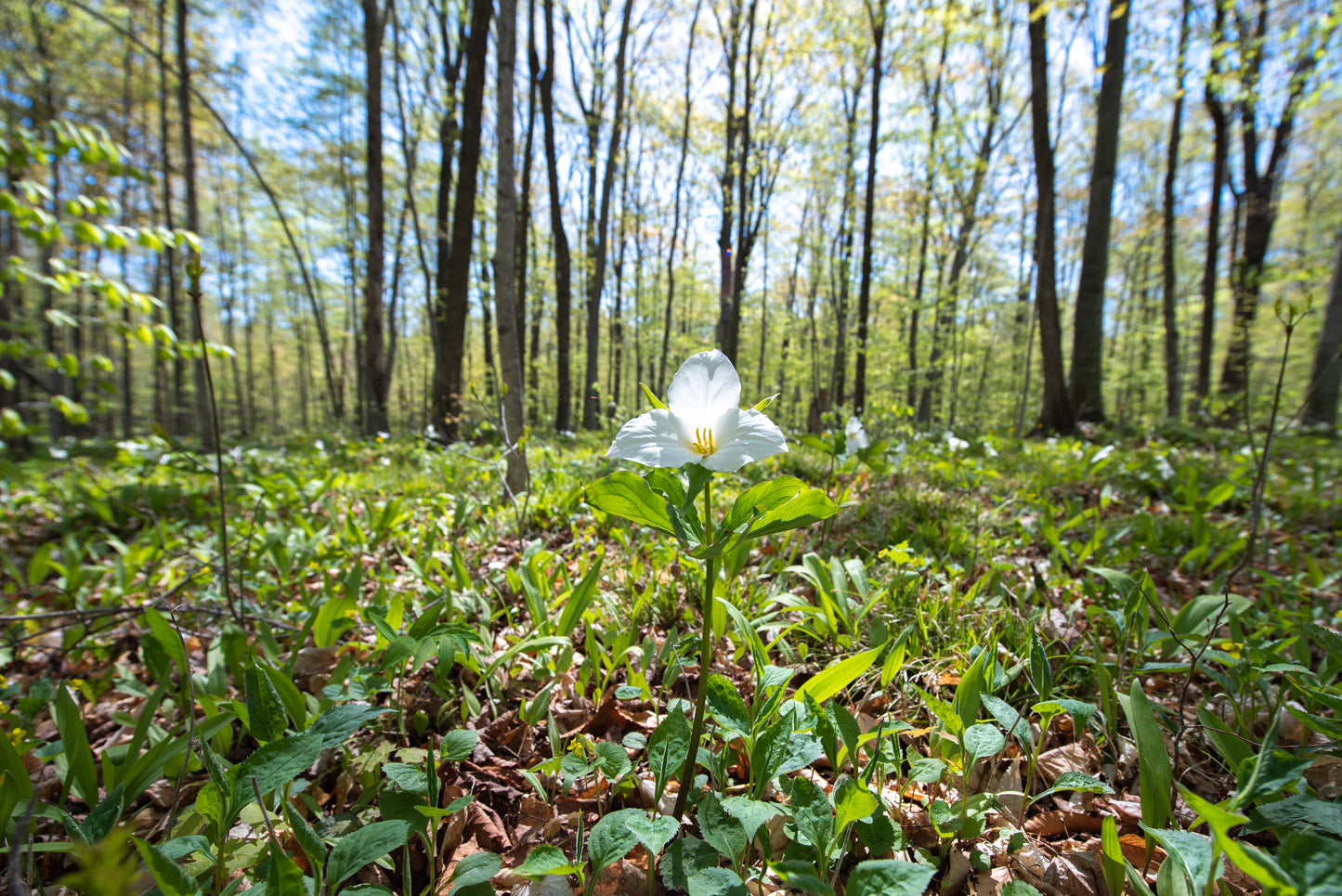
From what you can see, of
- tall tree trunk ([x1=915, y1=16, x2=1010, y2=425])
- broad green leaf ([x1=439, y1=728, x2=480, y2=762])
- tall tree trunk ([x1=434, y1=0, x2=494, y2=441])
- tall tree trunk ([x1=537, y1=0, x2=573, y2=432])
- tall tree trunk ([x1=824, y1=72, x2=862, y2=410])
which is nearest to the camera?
broad green leaf ([x1=439, y1=728, x2=480, y2=762])

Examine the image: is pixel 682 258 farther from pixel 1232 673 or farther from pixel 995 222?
pixel 1232 673

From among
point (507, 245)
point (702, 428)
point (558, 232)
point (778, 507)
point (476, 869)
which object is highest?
point (558, 232)

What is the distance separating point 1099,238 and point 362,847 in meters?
8.81

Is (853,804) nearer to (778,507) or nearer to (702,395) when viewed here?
(778,507)

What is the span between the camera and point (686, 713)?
124 cm

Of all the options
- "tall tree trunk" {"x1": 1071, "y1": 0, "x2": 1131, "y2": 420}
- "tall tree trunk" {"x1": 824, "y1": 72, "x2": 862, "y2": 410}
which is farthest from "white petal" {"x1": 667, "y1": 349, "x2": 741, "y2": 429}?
"tall tree trunk" {"x1": 824, "y1": 72, "x2": 862, "y2": 410}

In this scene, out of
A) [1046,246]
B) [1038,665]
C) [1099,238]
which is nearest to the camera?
[1038,665]

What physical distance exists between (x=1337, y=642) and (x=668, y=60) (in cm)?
1510

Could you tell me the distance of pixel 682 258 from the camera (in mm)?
19281

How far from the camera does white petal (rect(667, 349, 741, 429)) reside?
36.7 inches

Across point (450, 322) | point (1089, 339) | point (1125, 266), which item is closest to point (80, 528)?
point (450, 322)

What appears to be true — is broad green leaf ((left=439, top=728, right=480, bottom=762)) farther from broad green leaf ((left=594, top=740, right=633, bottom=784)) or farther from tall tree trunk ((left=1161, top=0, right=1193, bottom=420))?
tall tree trunk ((left=1161, top=0, right=1193, bottom=420))

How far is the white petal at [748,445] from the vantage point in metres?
0.83

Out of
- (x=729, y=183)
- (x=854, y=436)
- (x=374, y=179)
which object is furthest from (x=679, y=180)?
(x=854, y=436)
